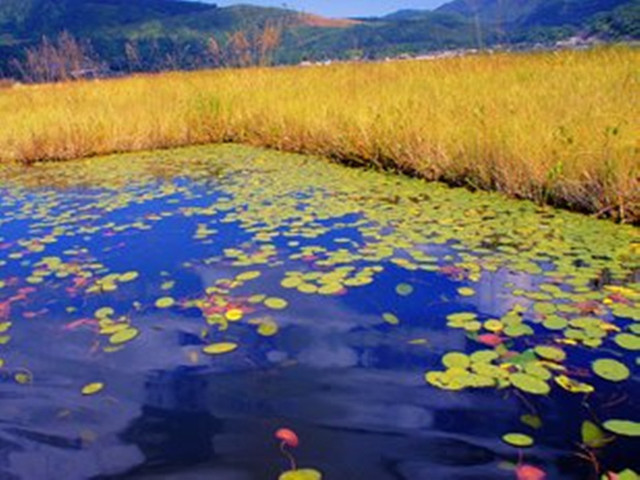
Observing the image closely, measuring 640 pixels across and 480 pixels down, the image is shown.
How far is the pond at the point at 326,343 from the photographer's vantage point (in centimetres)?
193

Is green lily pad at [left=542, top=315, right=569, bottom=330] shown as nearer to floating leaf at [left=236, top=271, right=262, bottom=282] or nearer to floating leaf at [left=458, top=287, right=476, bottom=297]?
floating leaf at [left=458, top=287, right=476, bottom=297]

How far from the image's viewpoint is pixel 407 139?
19.1 ft

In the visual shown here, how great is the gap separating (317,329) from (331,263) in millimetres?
847

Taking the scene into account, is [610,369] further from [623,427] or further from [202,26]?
[202,26]

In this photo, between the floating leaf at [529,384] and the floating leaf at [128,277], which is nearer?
the floating leaf at [529,384]

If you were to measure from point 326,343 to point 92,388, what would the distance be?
3.22 ft

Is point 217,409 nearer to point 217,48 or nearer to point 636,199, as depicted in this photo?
point 636,199

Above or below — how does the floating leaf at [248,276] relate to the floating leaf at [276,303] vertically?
above

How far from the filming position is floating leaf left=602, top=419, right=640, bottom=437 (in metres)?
1.89

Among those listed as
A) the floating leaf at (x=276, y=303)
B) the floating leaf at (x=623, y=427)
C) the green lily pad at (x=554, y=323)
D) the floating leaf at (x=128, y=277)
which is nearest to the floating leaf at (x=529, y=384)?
the floating leaf at (x=623, y=427)

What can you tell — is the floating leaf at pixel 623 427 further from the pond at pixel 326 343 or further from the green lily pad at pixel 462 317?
the green lily pad at pixel 462 317

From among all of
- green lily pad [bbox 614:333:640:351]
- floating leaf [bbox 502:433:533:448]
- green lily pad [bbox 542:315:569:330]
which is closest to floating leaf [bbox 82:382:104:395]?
floating leaf [bbox 502:433:533:448]

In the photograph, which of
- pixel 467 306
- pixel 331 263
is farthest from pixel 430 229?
pixel 467 306

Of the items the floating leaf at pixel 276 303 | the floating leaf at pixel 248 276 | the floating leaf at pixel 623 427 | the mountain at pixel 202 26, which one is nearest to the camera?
the floating leaf at pixel 623 427
